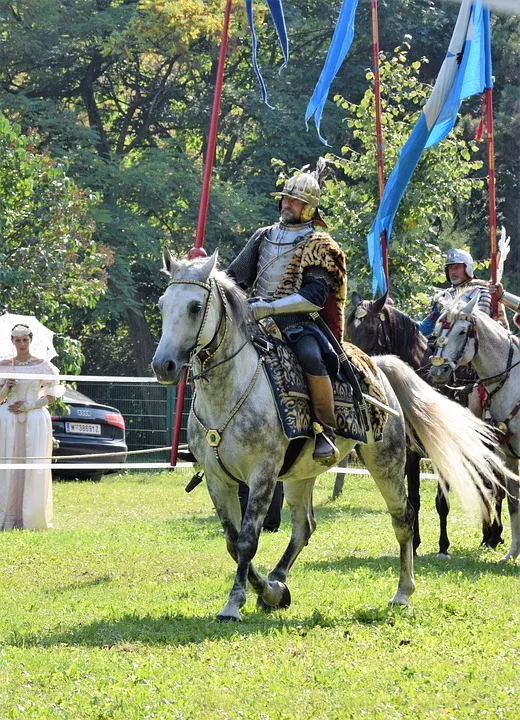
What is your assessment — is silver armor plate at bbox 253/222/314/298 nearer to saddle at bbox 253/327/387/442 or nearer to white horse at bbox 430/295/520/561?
saddle at bbox 253/327/387/442

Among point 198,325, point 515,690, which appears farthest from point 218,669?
point 198,325

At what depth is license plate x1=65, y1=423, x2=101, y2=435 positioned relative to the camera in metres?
21.0

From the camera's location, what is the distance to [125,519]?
15.7 m

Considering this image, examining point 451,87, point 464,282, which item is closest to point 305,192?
point 464,282

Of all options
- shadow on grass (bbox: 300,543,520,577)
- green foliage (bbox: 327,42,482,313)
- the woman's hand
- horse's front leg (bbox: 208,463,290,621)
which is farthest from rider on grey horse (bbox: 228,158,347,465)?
green foliage (bbox: 327,42,482,313)

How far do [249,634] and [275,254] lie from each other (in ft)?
8.21

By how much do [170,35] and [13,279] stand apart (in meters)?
12.9

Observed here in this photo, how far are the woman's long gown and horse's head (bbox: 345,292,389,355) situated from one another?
13.5 feet

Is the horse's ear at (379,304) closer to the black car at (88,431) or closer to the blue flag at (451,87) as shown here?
the blue flag at (451,87)

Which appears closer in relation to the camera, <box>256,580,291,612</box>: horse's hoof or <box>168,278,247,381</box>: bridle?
<box>168,278,247,381</box>: bridle

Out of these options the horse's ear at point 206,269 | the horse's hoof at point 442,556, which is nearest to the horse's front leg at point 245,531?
the horse's ear at point 206,269

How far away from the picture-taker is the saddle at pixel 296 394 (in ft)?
26.0

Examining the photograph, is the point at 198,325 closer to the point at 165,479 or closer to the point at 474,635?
the point at 474,635

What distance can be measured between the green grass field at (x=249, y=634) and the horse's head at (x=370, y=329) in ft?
6.13
